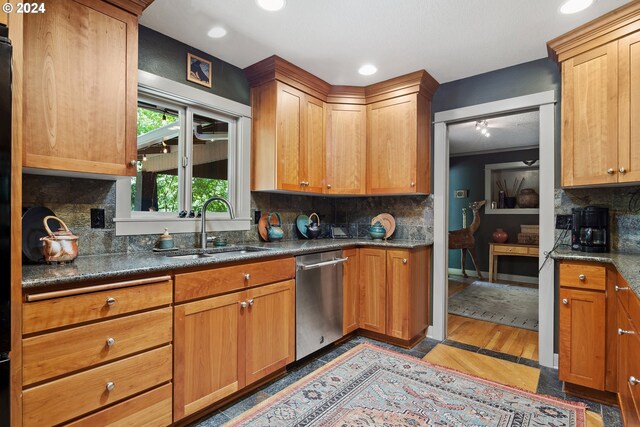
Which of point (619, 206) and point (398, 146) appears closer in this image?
point (619, 206)

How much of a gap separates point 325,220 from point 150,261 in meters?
2.17

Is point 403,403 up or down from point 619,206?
down

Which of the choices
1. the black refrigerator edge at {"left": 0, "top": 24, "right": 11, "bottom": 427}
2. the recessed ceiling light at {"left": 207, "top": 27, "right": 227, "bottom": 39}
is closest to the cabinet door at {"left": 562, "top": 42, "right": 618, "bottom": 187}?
the recessed ceiling light at {"left": 207, "top": 27, "right": 227, "bottom": 39}

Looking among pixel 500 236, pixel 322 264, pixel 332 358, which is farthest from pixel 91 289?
pixel 500 236

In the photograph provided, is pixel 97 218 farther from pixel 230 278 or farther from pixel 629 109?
pixel 629 109

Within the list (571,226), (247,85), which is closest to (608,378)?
(571,226)

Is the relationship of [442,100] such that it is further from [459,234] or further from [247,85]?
[459,234]

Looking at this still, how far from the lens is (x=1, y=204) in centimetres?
105

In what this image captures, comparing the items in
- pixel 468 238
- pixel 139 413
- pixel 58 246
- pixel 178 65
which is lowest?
pixel 139 413

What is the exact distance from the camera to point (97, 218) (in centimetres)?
194

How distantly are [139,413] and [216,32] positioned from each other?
233 cm

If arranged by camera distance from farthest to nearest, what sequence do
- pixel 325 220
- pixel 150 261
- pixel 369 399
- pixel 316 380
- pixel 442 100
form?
pixel 325 220 → pixel 442 100 → pixel 316 380 → pixel 369 399 → pixel 150 261

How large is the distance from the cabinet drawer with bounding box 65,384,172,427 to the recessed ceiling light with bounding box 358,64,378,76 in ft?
8.79

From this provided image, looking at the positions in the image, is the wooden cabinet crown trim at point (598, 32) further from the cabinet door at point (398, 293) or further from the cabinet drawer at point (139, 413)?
the cabinet drawer at point (139, 413)
